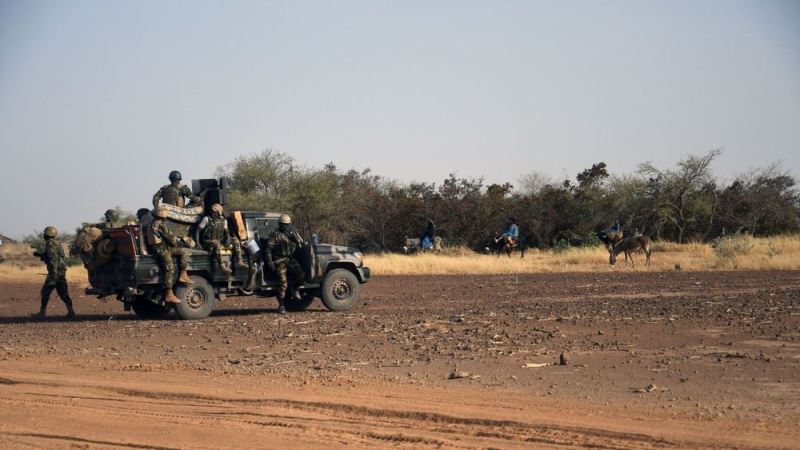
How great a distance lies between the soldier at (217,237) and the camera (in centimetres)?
1858

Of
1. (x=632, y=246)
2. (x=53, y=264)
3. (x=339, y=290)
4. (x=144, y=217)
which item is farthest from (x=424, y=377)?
(x=632, y=246)

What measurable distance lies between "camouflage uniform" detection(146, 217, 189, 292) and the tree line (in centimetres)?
3194

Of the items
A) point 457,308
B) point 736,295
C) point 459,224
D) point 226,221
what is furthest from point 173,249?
point 459,224

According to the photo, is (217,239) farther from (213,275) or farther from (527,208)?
(527,208)

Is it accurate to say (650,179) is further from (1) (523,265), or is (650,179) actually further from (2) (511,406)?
(2) (511,406)

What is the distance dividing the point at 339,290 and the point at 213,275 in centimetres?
258

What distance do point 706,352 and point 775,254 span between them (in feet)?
74.9

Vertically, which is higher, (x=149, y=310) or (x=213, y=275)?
(x=213, y=275)

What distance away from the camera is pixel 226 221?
18.9 metres

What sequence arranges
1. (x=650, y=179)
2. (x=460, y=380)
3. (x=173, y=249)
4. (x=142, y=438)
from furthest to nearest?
1. (x=650, y=179)
2. (x=173, y=249)
3. (x=460, y=380)
4. (x=142, y=438)

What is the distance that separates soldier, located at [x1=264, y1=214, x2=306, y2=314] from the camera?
61.8ft

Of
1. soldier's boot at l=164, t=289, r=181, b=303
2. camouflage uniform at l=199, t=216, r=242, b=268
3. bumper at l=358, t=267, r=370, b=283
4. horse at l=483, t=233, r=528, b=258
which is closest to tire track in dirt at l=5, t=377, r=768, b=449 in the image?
soldier's boot at l=164, t=289, r=181, b=303

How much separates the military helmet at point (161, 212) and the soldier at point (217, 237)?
2.81ft

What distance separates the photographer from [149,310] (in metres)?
19.9
